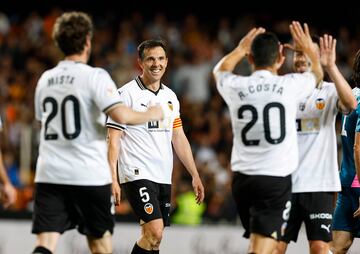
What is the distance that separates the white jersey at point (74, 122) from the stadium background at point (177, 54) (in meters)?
5.80

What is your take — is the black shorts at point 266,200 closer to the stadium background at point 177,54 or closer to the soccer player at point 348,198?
the soccer player at point 348,198

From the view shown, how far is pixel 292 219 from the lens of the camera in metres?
7.95

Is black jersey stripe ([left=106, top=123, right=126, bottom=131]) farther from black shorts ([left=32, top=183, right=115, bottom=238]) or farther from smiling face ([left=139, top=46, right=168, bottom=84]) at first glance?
black shorts ([left=32, top=183, right=115, bottom=238])

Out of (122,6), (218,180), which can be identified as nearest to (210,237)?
(218,180)

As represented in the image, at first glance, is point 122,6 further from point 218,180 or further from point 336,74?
point 336,74

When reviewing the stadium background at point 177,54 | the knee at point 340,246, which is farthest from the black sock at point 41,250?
the stadium background at point 177,54

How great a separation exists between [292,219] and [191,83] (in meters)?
8.80

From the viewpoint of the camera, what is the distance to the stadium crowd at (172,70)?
14.5 m

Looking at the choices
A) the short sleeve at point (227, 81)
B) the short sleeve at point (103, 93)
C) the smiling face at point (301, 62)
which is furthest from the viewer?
the smiling face at point (301, 62)

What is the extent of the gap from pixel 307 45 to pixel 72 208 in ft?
7.49

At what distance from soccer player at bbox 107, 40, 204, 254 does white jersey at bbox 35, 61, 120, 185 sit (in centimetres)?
147

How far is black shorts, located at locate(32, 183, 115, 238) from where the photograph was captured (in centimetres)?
711

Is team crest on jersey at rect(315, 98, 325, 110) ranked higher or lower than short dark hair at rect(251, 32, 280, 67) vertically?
lower

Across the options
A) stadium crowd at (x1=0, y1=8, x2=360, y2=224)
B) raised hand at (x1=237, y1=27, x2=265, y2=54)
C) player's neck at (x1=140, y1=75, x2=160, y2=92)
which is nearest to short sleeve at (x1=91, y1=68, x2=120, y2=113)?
raised hand at (x1=237, y1=27, x2=265, y2=54)
